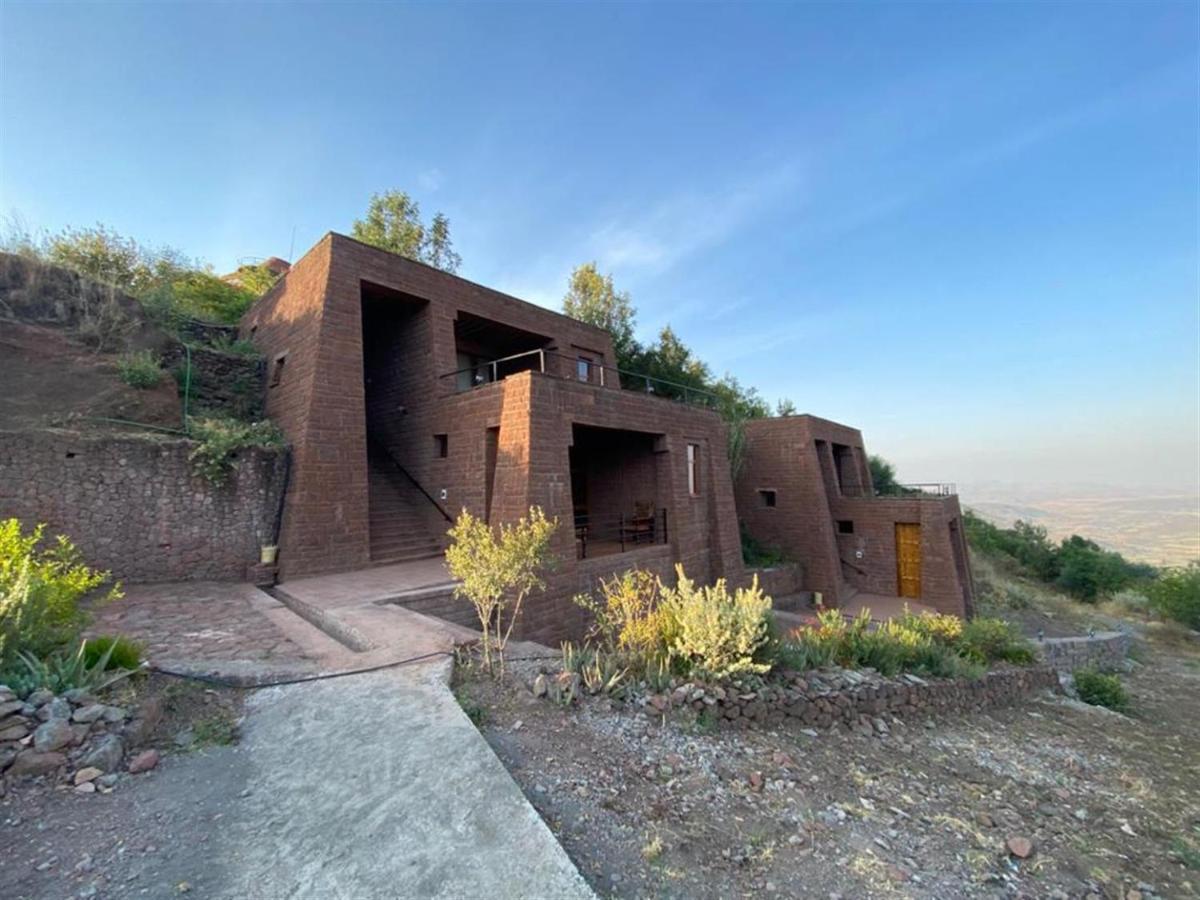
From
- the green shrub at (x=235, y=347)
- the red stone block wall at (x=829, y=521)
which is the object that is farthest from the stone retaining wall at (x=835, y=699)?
the green shrub at (x=235, y=347)

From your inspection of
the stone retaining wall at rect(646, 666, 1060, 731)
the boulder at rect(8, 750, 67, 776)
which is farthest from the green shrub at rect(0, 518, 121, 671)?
the stone retaining wall at rect(646, 666, 1060, 731)

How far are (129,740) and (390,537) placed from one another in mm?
7495

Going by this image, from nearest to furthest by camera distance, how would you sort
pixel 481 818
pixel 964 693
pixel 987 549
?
pixel 481 818, pixel 964 693, pixel 987 549

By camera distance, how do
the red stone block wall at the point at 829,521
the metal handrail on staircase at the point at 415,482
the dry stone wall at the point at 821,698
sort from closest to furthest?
the dry stone wall at the point at 821,698 → the metal handrail on staircase at the point at 415,482 → the red stone block wall at the point at 829,521

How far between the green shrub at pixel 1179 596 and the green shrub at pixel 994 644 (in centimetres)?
1531

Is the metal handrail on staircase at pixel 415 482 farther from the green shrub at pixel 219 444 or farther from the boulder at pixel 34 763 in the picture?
the boulder at pixel 34 763

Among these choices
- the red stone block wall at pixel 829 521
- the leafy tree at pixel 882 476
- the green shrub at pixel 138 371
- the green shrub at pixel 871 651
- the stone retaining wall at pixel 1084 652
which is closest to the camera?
the green shrub at pixel 871 651

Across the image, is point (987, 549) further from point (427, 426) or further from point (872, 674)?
point (427, 426)

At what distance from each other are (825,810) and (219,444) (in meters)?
10.1

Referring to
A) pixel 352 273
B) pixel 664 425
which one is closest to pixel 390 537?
pixel 352 273

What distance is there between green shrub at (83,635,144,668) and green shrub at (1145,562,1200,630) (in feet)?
93.5

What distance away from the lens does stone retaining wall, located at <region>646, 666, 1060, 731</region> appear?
14.4 feet

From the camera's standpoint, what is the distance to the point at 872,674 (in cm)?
611

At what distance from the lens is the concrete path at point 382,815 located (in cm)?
206
